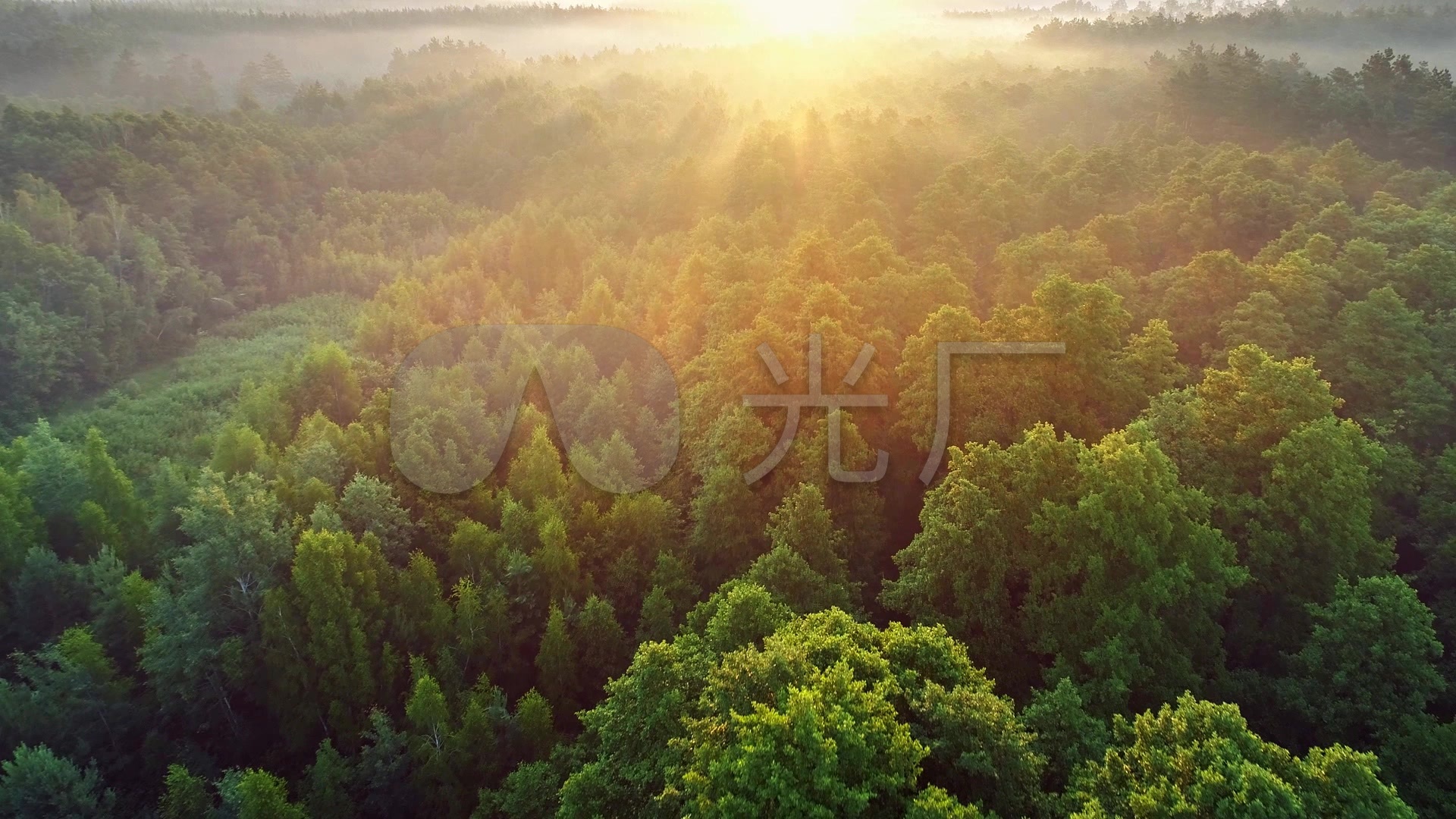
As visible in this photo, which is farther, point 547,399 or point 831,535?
point 547,399

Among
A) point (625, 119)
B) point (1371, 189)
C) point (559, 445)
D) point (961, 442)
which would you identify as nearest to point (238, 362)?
point (559, 445)

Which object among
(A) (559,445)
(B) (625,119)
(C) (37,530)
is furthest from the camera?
(B) (625,119)

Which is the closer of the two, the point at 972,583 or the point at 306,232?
the point at 972,583

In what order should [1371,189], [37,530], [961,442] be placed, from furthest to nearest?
[1371,189]
[37,530]
[961,442]

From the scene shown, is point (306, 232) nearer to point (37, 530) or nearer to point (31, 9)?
point (37, 530)
